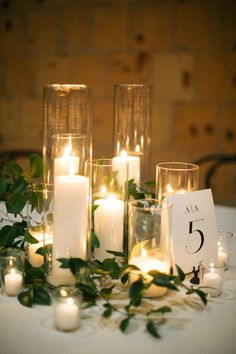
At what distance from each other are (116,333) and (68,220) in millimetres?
243

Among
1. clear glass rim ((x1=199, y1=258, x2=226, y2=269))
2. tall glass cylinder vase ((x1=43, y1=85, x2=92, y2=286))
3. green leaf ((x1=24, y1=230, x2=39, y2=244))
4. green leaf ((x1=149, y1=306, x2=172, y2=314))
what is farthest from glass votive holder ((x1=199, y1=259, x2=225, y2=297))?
green leaf ((x1=24, y1=230, x2=39, y2=244))

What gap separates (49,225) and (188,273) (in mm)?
321

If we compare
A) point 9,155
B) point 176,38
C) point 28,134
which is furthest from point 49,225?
point 28,134

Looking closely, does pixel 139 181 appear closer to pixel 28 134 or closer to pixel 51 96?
pixel 51 96

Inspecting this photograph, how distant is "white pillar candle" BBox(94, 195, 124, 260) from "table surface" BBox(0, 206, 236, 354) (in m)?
0.20

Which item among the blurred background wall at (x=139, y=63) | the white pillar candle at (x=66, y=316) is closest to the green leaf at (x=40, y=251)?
the white pillar candle at (x=66, y=316)

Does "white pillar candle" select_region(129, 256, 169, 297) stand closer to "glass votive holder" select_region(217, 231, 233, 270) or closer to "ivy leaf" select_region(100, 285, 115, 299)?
"ivy leaf" select_region(100, 285, 115, 299)

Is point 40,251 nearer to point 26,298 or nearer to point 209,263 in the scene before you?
point 26,298

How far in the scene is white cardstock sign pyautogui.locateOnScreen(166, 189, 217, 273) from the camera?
3.76 ft

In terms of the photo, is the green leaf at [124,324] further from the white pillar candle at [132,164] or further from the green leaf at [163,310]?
the white pillar candle at [132,164]

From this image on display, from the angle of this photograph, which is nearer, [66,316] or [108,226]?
[66,316]

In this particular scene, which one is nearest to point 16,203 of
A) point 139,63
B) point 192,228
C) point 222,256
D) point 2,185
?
point 2,185

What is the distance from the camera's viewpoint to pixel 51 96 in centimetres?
108

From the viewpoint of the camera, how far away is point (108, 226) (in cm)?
118
